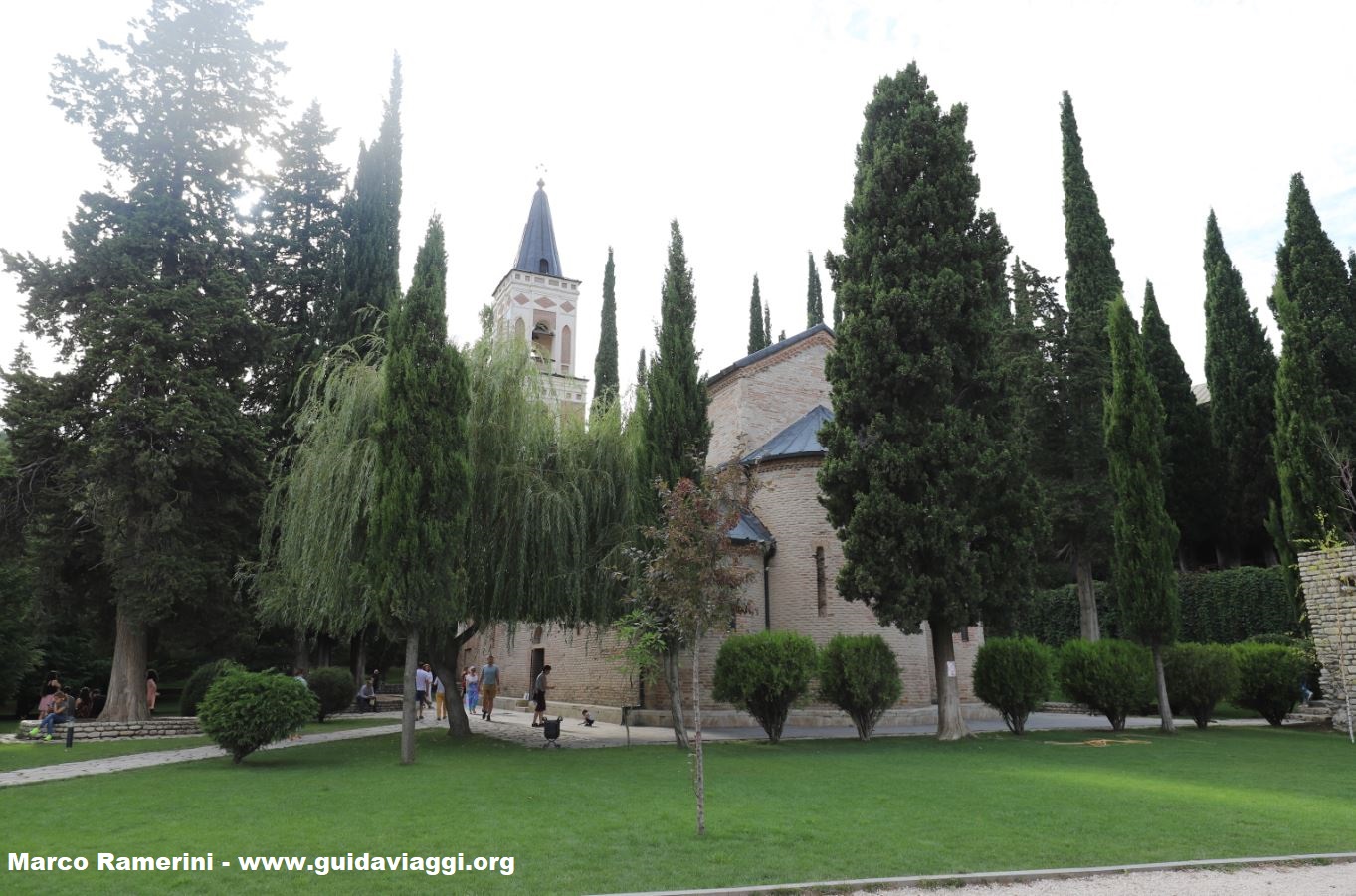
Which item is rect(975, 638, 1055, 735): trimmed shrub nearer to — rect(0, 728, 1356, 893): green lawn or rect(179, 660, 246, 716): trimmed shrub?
rect(0, 728, 1356, 893): green lawn

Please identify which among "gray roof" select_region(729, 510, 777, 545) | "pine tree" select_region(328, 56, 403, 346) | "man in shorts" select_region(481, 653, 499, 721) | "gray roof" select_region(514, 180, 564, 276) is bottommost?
"man in shorts" select_region(481, 653, 499, 721)

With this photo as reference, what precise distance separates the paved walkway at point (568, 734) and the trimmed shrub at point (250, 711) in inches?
59.4

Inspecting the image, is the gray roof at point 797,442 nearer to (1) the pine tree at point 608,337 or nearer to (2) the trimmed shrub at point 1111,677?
(2) the trimmed shrub at point 1111,677

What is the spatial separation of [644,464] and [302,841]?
369 inches

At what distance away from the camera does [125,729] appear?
17234 millimetres

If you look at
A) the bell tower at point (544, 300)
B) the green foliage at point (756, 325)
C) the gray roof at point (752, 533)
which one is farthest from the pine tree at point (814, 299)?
the gray roof at point (752, 533)

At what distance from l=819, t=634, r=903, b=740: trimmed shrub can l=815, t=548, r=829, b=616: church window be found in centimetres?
361

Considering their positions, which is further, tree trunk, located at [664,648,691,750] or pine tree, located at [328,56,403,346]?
pine tree, located at [328,56,403,346]

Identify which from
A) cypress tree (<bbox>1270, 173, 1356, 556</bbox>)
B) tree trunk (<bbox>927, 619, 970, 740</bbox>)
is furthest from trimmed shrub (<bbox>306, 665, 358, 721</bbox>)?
cypress tree (<bbox>1270, 173, 1356, 556</bbox>)

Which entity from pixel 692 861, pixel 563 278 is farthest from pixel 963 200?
pixel 563 278

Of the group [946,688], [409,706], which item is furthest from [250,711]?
[946,688]

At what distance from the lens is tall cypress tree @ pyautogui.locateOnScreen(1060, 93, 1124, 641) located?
28750mm

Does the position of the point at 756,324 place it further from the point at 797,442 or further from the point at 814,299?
the point at 797,442

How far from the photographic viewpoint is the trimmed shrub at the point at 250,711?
1254cm
